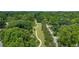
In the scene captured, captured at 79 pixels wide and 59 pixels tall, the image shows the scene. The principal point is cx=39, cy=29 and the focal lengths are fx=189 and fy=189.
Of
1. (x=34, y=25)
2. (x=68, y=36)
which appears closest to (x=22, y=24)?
(x=34, y=25)

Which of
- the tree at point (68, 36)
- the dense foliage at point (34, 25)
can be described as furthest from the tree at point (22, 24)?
the tree at point (68, 36)

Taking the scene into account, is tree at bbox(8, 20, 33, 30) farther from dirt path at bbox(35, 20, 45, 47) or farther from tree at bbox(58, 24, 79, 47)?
tree at bbox(58, 24, 79, 47)

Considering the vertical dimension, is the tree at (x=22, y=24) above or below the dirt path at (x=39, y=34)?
above

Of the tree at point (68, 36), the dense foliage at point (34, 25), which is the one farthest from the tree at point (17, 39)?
the tree at point (68, 36)

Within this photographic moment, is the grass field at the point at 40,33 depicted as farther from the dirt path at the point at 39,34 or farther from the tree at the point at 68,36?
the tree at the point at 68,36

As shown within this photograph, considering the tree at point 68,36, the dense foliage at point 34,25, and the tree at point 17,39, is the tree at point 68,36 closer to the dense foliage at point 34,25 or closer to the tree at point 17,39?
the dense foliage at point 34,25

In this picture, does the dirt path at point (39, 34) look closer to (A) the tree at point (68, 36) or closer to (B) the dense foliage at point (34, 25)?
(B) the dense foliage at point (34, 25)

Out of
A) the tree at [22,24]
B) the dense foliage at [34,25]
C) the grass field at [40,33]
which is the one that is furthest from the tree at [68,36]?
the tree at [22,24]

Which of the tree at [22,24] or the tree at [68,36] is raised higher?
the tree at [22,24]

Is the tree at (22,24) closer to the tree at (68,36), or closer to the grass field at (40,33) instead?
the grass field at (40,33)

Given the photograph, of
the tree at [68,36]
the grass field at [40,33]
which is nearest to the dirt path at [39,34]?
the grass field at [40,33]

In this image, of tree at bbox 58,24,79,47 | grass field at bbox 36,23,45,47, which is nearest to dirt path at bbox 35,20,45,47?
grass field at bbox 36,23,45,47
